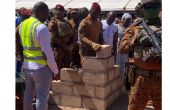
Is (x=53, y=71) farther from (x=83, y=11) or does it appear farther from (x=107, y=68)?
(x=83, y=11)

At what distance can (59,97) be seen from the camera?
6.62 metres

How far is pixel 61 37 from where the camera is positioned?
7262mm

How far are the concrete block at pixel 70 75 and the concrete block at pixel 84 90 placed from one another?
12 cm

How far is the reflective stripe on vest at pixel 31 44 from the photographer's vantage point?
16.5 feet

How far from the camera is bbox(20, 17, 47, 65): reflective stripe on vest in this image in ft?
16.5

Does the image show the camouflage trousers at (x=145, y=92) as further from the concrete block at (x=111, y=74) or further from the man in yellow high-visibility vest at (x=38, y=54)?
the concrete block at (x=111, y=74)

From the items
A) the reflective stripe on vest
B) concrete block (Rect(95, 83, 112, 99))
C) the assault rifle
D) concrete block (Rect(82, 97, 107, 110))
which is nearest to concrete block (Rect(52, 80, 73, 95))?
concrete block (Rect(82, 97, 107, 110))

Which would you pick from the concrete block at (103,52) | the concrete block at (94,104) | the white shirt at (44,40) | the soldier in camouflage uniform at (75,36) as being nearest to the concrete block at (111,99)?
the concrete block at (94,104)

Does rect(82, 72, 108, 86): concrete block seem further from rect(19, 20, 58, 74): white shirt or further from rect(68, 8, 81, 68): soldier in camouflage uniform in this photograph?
rect(68, 8, 81, 68): soldier in camouflage uniform

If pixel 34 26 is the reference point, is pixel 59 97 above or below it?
below

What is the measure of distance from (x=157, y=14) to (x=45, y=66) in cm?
158

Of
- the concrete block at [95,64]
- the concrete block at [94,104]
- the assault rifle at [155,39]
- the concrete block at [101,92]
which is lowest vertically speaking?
the concrete block at [94,104]

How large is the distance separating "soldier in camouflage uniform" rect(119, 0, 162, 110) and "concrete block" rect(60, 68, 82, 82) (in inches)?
70.3

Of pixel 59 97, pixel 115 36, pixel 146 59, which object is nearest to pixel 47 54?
pixel 146 59
